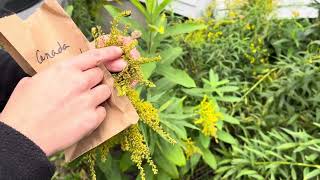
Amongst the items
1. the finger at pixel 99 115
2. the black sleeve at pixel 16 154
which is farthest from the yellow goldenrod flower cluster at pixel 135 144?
the black sleeve at pixel 16 154

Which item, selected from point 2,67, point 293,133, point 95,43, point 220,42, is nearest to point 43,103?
point 95,43

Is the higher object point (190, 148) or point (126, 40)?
point (126, 40)

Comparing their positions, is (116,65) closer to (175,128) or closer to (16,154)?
(16,154)

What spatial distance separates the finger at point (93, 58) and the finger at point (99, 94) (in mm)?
39

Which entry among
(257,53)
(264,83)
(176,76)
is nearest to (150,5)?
(176,76)

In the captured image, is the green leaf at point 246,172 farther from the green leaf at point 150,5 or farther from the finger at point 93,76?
the finger at point 93,76

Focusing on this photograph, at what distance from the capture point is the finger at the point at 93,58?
86 centimetres

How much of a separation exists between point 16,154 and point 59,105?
10 centimetres

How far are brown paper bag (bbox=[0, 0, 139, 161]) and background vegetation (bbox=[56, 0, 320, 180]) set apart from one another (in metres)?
0.68

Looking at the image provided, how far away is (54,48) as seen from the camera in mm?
921

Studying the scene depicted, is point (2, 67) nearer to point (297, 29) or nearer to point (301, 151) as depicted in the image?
point (301, 151)

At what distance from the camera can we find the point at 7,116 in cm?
83

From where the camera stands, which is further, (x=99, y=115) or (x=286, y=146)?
(x=286, y=146)

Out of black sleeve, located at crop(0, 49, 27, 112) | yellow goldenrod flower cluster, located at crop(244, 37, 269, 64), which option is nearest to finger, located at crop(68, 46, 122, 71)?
black sleeve, located at crop(0, 49, 27, 112)
